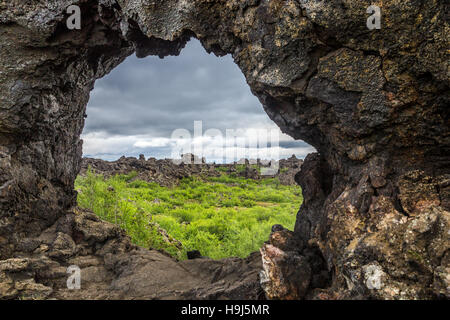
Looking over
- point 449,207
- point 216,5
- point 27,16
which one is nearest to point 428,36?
point 449,207

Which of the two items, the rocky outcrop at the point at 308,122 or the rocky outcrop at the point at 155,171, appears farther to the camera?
the rocky outcrop at the point at 155,171

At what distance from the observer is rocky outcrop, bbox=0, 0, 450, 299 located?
10.5 ft

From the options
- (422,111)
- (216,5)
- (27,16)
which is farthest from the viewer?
(27,16)

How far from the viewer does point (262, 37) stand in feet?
14.1

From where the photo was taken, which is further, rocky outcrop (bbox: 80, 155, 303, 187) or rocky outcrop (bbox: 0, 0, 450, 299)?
rocky outcrop (bbox: 80, 155, 303, 187)

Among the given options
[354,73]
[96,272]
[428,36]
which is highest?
[428,36]

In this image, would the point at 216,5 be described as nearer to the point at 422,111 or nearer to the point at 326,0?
the point at 326,0

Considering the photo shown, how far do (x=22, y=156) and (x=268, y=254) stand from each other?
17.9 feet

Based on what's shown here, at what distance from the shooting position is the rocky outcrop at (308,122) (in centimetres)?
321

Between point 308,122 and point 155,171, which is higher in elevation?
point 308,122

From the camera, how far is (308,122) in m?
4.58

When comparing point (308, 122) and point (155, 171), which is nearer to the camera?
point (308, 122)

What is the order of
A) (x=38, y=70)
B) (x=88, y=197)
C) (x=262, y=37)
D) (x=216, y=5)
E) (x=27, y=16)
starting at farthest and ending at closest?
(x=88, y=197), (x=38, y=70), (x=27, y=16), (x=216, y=5), (x=262, y=37)

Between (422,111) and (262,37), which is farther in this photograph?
(262,37)
